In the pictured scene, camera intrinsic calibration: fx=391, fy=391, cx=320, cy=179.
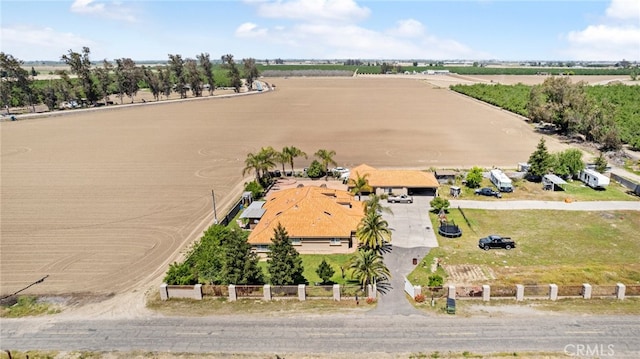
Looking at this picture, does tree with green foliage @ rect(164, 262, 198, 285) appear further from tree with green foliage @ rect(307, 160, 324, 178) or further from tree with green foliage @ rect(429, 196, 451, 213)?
tree with green foliage @ rect(307, 160, 324, 178)

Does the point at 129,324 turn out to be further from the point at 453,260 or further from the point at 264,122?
the point at 264,122

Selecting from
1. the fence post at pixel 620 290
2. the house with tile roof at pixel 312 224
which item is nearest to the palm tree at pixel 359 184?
the house with tile roof at pixel 312 224

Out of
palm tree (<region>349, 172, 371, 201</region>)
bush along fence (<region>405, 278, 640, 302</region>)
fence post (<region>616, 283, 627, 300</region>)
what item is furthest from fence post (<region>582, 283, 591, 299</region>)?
palm tree (<region>349, 172, 371, 201</region>)

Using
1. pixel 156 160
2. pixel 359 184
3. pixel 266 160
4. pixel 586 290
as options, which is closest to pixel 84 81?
pixel 156 160

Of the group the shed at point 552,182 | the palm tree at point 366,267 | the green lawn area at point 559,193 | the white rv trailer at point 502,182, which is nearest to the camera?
the palm tree at point 366,267

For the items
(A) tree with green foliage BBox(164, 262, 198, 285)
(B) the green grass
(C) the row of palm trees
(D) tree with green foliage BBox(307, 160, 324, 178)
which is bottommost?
(B) the green grass

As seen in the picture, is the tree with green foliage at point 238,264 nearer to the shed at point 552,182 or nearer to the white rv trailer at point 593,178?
the shed at point 552,182
